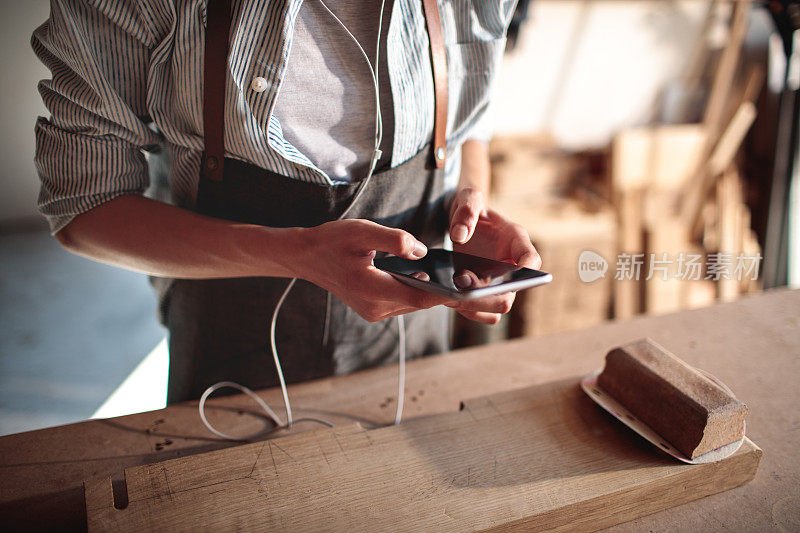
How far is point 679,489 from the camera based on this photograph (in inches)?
29.5

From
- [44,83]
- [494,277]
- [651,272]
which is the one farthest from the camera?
[651,272]

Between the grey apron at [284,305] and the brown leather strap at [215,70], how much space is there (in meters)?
0.06

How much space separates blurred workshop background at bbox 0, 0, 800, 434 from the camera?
6.57ft

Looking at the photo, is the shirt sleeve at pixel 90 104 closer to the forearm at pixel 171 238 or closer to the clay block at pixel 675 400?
the forearm at pixel 171 238

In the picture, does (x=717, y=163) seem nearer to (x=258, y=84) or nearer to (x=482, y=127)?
(x=482, y=127)

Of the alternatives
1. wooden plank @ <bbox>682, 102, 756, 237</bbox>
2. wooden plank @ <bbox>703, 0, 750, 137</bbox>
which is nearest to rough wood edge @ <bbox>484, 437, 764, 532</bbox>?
wooden plank @ <bbox>682, 102, 756, 237</bbox>

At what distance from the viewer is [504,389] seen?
1008 mm

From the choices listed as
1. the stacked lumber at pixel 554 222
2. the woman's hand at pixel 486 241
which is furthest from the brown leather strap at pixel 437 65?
the stacked lumber at pixel 554 222

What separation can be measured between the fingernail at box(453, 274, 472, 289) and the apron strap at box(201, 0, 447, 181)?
330mm

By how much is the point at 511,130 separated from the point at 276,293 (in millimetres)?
2141

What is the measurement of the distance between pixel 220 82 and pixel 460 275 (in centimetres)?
45

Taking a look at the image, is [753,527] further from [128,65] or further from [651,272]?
[651,272]

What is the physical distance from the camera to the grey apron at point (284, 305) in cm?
89

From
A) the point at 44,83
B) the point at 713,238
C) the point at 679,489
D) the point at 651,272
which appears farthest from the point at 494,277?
the point at 713,238
